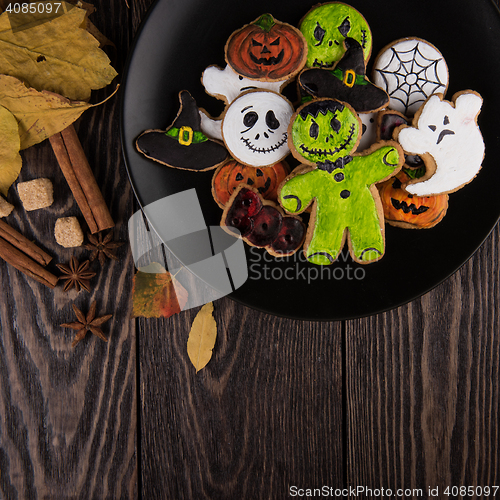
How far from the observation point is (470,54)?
79 centimetres

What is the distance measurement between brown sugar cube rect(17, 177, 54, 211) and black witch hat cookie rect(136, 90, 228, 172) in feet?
0.94

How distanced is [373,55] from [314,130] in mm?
268

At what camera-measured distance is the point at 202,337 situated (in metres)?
0.95

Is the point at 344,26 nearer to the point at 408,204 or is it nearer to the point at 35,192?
the point at 408,204

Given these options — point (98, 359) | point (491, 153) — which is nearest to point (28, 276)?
point (98, 359)

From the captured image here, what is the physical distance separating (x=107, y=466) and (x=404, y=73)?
3.90 feet

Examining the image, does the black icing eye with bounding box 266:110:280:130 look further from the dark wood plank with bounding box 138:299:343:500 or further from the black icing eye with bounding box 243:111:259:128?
the dark wood plank with bounding box 138:299:343:500

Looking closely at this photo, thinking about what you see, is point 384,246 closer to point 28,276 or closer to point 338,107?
point 338,107

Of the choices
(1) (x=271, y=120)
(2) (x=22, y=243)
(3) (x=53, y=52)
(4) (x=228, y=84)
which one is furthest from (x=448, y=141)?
(2) (x=22, y=243)

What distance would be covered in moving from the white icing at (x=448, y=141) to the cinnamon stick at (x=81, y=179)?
0.69 meters

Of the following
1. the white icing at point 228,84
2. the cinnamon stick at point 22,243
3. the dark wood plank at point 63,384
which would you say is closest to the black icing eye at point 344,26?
the white icing at point 228,84

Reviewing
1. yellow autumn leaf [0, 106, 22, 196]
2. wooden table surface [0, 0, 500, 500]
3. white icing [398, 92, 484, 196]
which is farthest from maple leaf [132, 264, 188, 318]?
white icing [398, 92, 484, 196]

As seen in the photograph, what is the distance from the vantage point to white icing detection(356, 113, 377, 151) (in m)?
0.77

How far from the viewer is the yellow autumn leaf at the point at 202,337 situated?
37.3 inches
